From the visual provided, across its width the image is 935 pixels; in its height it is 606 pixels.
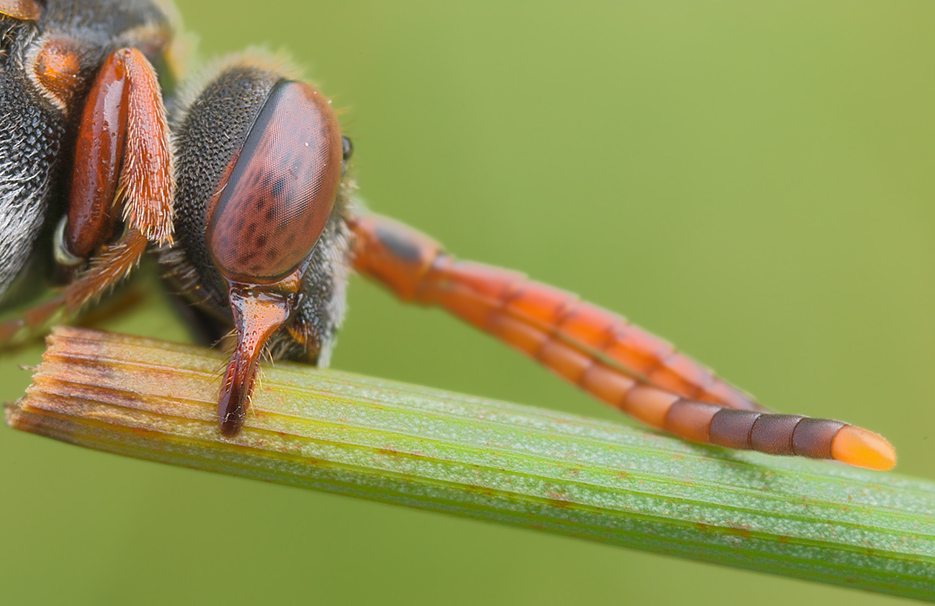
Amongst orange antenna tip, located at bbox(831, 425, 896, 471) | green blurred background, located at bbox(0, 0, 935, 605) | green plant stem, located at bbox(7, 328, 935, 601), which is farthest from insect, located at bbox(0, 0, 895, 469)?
green blurred background, located at bbox(0, 0, 935, 605)

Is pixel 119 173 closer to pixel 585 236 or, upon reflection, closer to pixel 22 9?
pixel 22 9

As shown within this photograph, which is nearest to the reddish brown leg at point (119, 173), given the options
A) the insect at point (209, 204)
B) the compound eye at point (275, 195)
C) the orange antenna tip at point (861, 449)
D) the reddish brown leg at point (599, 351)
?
the insect at point (209, 204)

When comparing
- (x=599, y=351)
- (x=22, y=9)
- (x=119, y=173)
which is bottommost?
(x=599, y=351)

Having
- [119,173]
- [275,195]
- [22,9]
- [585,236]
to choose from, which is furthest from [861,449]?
[585,236]

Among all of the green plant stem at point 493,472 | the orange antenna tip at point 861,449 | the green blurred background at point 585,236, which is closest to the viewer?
the orange antenna tip at point 861,449

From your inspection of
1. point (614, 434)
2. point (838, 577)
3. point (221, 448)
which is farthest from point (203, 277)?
point (838, 577)

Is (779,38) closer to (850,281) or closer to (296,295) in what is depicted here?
(850,281)

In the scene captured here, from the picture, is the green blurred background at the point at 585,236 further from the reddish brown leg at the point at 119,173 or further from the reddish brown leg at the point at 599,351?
the reddish brown leg at the point at 119,173

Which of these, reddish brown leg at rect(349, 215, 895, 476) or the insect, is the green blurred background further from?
the insect
